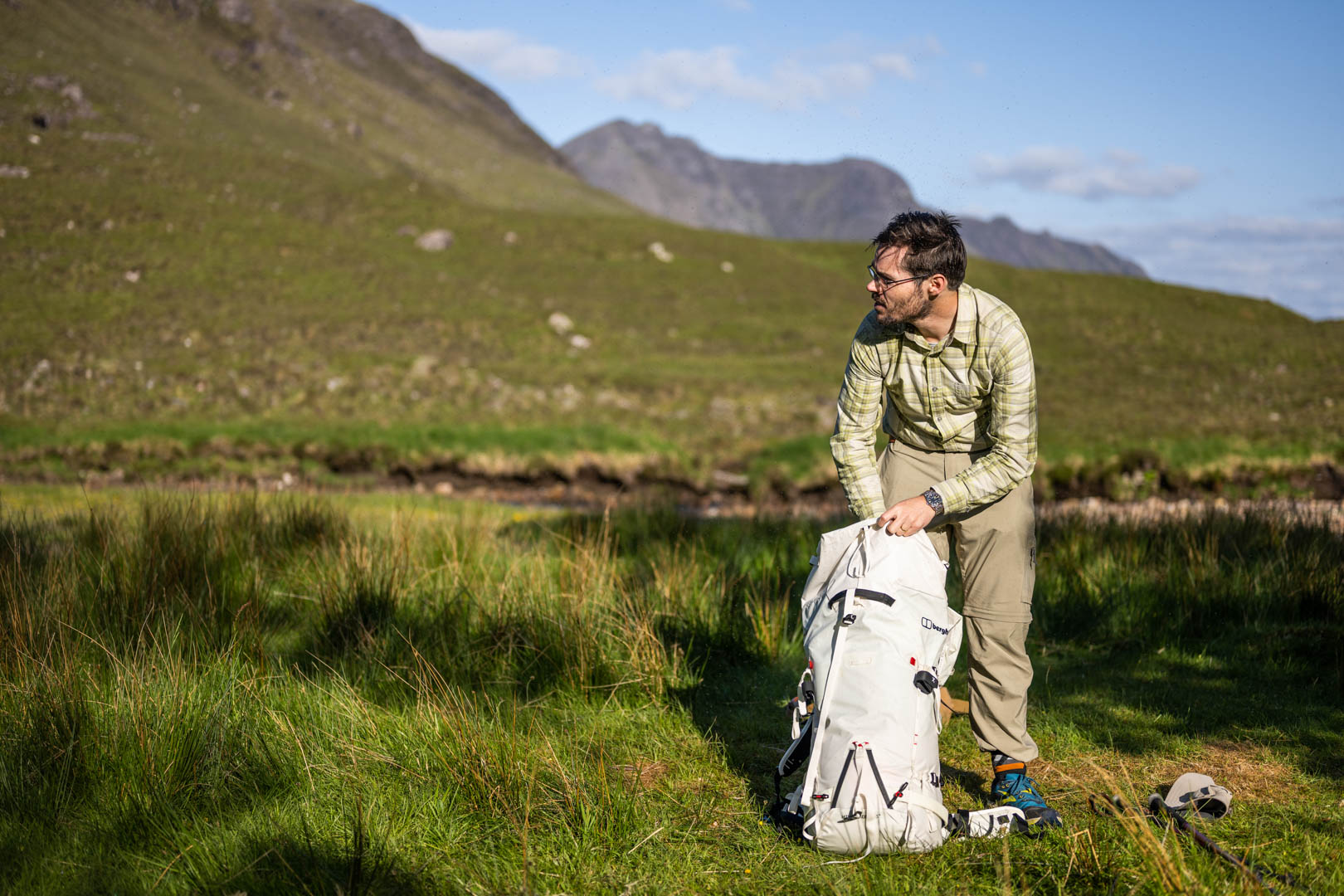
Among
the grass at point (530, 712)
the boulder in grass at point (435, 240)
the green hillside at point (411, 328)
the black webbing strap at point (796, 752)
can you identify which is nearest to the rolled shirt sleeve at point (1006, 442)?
the black webbing strap at point (796, 752)

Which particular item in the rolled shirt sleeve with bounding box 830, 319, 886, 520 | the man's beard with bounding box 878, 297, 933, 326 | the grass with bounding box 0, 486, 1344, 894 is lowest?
the grass with bounding box 0, 486, 1344, 894

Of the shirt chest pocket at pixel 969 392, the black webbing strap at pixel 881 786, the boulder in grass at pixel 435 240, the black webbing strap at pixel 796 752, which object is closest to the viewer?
the black webbing strap at pixel 881 786

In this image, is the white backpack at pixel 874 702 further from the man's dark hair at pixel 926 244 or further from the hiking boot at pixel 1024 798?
the man's dark hair at pixel 926 244

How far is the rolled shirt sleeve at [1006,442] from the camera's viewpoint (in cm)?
355

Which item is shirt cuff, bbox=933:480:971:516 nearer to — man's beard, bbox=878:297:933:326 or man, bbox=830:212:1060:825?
man, bbox=830:212:1060:825

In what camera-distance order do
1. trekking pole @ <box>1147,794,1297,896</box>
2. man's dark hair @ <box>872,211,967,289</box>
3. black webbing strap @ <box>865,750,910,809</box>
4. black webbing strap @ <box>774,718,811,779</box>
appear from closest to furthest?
trekking pole @ <box>1147,794,1297,896</box> < black webbing strap @ <box>865,750,910,809</box> < black webbing strap @ <box>774,718,811,779</box> < man's dark hair @ <box>872,211,967,289</box>

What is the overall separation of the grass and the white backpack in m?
0.14

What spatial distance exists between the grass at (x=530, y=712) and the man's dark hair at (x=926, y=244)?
1.91 metres

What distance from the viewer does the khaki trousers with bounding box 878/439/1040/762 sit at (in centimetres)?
368

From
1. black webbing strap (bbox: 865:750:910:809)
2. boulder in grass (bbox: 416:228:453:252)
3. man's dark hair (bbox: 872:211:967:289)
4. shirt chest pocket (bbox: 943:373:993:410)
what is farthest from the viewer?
boulder in grass (bbox: 416:228:453:252)

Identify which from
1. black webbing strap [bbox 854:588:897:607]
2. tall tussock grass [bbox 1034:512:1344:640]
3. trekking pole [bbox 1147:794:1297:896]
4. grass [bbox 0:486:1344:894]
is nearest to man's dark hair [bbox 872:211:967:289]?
black webbing strap [bbox 854:588:897:607]

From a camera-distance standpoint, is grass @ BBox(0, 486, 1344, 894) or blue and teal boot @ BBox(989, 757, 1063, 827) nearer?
grass @ BBox(0, 486, 1344, 894)

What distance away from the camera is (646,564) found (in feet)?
24.7

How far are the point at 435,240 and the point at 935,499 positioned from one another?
44.1m
